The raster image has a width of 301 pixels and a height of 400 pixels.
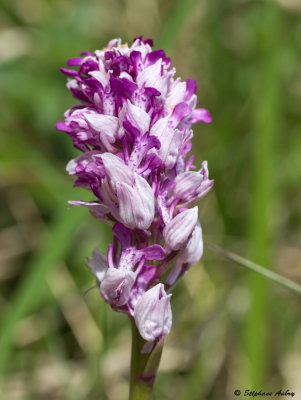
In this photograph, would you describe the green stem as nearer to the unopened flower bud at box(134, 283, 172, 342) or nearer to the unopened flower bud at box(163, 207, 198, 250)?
the unopened flower bud at box(134, 283, 172, 342)

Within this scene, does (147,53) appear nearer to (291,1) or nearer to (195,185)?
(195,185)

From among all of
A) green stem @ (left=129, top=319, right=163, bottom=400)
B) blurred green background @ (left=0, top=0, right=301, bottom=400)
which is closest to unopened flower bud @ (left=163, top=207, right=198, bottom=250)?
green stem @ (left=129, top=319, right=163, bottom=400)

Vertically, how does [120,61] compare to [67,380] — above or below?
above

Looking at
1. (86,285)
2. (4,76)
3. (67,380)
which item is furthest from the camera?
(4,76)

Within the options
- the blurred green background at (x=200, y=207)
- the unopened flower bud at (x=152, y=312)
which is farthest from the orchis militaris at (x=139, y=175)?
the blurred green background at (x=200, y=207)

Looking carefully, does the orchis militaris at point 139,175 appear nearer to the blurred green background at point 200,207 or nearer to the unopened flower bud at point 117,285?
the unopened flower bud at point 117,285

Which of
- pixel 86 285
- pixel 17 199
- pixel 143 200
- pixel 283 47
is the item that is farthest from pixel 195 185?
pixel 283 47
